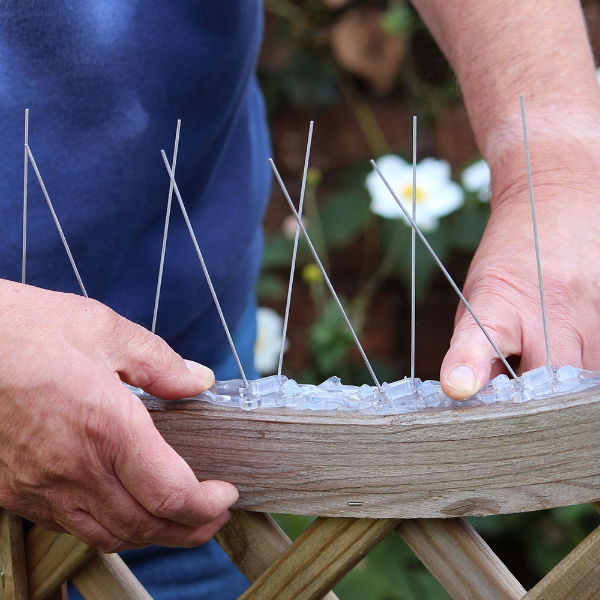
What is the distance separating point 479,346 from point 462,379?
1.4 inches

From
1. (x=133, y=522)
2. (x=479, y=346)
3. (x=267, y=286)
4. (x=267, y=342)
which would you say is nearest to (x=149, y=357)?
(x=133, y=522)

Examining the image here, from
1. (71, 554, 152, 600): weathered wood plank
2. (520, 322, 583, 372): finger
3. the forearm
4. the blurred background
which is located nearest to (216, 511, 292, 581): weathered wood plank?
(71, 554, 152, 600): weathered wood plank

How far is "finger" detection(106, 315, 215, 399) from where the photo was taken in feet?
2.02

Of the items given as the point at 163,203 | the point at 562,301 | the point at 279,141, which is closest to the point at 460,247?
the point at 279,141

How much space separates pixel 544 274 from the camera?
66 cm

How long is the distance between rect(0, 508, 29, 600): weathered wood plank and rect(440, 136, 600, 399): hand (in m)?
Result: 0.42

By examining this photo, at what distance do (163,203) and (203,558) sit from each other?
15.8 inches

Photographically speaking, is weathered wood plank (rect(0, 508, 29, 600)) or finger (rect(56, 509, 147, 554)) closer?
finger (rect(56, 509, 147, 554))

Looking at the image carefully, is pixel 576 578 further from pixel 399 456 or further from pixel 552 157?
pixel 552 157

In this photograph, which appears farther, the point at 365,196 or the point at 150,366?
the point at 365,196

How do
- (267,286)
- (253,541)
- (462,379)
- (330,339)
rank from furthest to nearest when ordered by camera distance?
(267,286) → (330,339) → (253,541) → (462,379)

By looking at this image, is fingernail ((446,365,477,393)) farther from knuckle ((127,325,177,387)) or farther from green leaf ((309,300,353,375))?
green leaf ((309,300,353,375))

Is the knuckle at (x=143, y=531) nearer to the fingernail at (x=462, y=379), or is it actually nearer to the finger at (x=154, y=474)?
the finger at (x=154, y=474)

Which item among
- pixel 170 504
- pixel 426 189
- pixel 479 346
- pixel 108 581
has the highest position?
pixel 426 189
